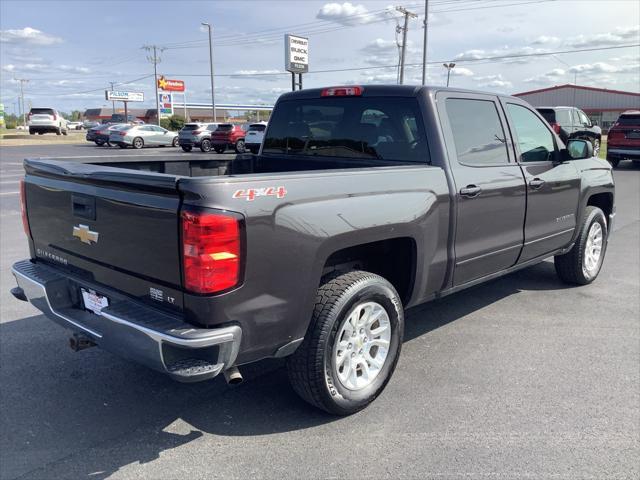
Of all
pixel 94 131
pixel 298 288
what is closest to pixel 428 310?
pixel 298 288

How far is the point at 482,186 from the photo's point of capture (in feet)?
13.5

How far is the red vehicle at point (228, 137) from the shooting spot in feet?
95.7

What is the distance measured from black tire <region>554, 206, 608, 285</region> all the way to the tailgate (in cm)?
444

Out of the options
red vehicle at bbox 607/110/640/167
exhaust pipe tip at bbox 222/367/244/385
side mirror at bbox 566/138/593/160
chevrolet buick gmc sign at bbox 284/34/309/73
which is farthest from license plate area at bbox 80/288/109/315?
chevrolet buick gmc sign at bbox 284/34/309/73

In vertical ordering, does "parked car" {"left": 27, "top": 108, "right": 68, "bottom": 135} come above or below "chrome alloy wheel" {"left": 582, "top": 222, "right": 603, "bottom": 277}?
above

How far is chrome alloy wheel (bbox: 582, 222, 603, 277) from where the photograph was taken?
19.4ft

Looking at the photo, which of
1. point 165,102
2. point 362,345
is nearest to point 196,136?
point 362,345

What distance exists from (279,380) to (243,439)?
74cm

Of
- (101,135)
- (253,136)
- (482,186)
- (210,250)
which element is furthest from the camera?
(101,135)

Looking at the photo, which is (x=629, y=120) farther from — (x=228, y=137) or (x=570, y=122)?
(x=228, y=137)

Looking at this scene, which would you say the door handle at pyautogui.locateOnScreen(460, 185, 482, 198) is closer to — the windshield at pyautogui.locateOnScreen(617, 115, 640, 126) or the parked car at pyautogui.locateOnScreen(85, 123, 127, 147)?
the windshield at pyautogui.locateOnScreen(617, 115, 640, 126)

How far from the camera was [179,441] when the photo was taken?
3.11 m

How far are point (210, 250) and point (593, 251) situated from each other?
4.95 m

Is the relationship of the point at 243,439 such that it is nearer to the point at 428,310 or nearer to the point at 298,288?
the point at 298,288
